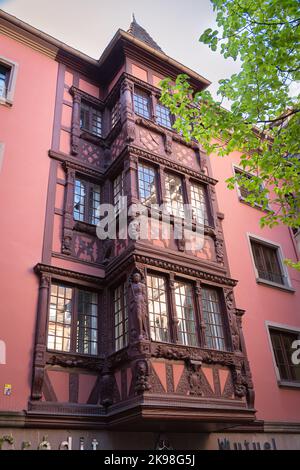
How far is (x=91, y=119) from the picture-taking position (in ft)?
44.1

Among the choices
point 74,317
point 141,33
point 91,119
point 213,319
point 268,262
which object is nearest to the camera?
point 74,317

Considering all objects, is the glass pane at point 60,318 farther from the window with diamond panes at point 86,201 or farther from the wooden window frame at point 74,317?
the window with diamond panes at point 86,201

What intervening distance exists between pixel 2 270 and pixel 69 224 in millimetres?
2157

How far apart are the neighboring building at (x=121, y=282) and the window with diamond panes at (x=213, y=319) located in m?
0.04

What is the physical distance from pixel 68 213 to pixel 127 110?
3.45 metres

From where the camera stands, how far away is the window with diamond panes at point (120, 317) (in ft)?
31.6

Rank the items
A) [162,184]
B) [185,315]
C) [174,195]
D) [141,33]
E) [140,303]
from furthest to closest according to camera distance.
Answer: [141,33]
[174,195]
[162,184]
[185,315]
[140,303]

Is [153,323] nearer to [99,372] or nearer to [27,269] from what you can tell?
[99,372]

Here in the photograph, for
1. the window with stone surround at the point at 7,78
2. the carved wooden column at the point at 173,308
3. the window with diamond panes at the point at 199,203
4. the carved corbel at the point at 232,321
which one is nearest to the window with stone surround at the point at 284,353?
the carved corbel at the point at 232,321

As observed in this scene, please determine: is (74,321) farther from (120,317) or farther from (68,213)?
(68,213)

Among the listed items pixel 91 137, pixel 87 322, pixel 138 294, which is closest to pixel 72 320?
pixel 87 322

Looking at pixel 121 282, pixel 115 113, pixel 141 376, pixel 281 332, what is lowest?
pixel 141 376

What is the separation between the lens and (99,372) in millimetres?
9664

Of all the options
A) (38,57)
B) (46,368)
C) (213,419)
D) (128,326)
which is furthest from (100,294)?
(38,57)
